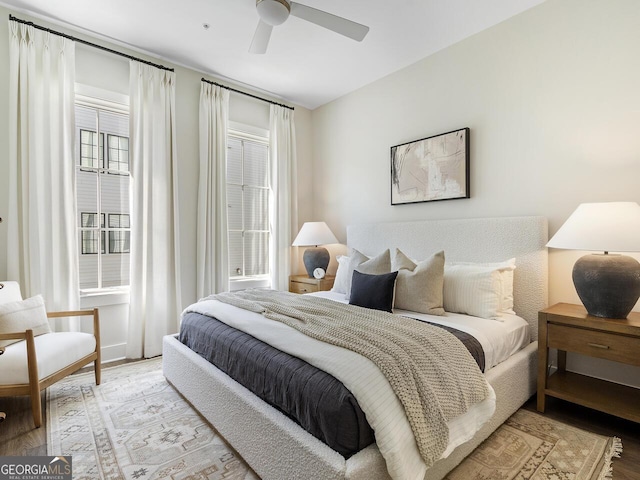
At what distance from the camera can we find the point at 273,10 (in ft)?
7.45

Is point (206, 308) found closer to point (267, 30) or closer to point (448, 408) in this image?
point (448, 408)

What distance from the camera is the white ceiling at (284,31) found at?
103 inches

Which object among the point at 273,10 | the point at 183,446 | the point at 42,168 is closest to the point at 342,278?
the point at 183,446

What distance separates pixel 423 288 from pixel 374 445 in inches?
53.9

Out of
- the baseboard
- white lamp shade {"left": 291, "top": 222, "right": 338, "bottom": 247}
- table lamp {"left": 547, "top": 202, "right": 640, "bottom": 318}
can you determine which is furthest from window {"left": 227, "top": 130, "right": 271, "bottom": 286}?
table lamp {"left": 547, "top": 202, "right": 640, "bottom": 318}

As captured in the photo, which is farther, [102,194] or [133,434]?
[102,194]

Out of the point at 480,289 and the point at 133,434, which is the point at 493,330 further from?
the point at 133,434

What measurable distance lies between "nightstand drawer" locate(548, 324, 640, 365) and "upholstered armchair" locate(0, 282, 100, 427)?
10.7ft

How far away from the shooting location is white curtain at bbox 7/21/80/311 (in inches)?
105

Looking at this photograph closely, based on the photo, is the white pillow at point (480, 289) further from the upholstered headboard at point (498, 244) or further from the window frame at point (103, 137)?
the window frame at point (103, 137)

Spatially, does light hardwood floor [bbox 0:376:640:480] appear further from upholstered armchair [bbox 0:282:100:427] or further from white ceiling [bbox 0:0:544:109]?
white ceiling [bbox 0:0:544:109]

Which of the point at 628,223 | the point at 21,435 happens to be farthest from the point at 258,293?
the point at 628,223

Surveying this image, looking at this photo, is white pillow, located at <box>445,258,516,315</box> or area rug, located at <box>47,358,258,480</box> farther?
white pillow, located at <box>445,258,516,315</box>

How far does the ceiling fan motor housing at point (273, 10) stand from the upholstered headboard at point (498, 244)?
6.92 ft
